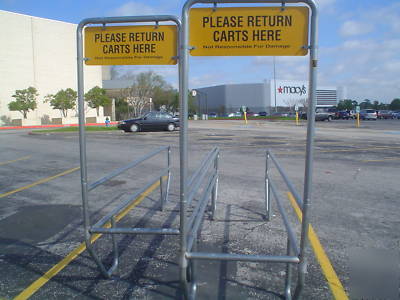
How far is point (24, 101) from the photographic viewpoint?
42.6 metres

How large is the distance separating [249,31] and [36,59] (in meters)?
50.7

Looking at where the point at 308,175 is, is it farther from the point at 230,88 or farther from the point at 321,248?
the point at 230,88

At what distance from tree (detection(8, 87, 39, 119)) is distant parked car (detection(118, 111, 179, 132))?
74.3 ft

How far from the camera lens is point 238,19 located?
2.82 m

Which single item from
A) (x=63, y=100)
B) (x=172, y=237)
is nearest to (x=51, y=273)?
(x=172, y=237)

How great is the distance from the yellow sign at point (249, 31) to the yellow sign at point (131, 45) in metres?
0.36

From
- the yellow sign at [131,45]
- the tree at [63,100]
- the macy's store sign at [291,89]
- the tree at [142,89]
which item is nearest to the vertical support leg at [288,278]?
the yellow sign at [131,45]

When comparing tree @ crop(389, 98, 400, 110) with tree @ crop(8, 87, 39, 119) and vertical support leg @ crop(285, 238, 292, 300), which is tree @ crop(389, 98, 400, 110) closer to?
tree @ crop(8, 87, 39, 119)

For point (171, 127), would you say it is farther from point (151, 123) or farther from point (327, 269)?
point (327, 269)

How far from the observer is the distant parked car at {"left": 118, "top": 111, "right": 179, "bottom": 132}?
81.4 ft

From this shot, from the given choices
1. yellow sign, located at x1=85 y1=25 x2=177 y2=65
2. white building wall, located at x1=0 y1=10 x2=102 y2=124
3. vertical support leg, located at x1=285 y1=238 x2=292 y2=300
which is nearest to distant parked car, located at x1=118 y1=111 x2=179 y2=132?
yellow sign, located at x1=85 y1=25 x2=177 y2=65

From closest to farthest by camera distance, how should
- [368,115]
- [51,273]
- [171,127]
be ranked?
1. [51,273]
2. [171,127]
3. [368,115]

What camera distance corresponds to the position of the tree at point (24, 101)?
4125 cm

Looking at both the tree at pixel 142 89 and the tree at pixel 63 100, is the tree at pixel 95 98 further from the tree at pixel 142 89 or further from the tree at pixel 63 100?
the tree at pixel 142 89
